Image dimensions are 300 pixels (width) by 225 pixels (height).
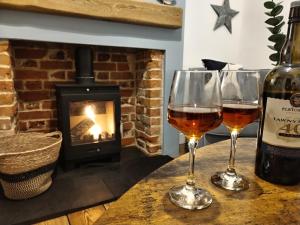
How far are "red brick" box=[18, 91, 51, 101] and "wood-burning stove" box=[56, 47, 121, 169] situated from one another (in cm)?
29

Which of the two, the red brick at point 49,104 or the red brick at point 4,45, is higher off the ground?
the red brick at point 4,45

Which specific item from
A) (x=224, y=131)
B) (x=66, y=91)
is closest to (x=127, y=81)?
(x=66, y=91)

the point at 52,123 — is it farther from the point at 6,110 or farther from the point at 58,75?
the point at 6,110

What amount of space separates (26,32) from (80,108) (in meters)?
0.61

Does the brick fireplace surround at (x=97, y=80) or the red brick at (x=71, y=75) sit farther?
the red brick at (x=71, y=75)

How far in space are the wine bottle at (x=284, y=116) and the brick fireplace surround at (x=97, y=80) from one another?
4.97ft

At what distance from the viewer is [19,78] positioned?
5.86 ft

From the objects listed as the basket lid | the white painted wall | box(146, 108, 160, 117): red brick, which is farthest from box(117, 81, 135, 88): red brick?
the basket lid

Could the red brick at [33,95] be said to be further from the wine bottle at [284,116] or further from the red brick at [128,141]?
the wine bottle at [284,116]

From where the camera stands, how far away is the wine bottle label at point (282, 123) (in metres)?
0.41

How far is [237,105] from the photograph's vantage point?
0.46 metres

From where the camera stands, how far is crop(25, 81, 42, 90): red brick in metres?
1.82

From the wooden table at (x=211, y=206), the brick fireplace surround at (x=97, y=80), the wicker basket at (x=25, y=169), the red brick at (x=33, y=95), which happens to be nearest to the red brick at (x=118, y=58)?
the brick fireplace surround at (x=97, y=80)

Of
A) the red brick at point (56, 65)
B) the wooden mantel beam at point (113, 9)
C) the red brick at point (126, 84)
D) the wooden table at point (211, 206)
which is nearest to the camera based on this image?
the wooden table at point (211, 206)
